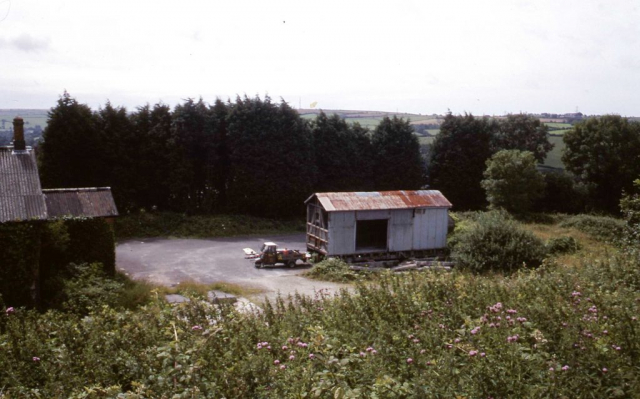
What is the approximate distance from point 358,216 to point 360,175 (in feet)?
46.1

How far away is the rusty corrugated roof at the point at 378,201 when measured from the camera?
2541cm

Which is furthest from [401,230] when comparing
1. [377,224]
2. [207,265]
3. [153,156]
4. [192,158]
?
[153,156]

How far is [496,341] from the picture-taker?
5426mm

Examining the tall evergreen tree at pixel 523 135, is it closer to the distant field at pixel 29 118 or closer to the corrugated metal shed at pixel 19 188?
the distant field at pixel 29 118

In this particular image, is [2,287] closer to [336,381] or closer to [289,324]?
[289,324]

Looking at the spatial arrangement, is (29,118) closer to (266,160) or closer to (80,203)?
(266,160)

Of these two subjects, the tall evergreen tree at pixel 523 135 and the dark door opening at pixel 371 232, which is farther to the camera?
the tall evergreen tree at pixel 523 135

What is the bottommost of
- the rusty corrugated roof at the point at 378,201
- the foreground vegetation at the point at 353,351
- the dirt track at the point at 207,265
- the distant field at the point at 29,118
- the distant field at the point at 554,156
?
the dirt track at the point at 207,265

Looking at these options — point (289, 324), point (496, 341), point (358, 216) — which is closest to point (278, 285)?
point (358, 216)

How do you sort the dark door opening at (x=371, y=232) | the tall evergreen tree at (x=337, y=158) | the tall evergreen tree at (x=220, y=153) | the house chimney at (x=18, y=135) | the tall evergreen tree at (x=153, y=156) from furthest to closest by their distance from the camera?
the tall evergreen tree at (x=337, y=158) → the tall evergreen tree at (x=220, y=153) → the tall evergreen tree at (x=153, y=156) → the dark door opening at (x=371, y=232) → the house chimney at (x=18, y=135)

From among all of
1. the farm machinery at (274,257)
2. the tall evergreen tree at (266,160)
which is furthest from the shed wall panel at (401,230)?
the tall evergreen tree at (266,160)

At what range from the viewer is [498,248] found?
22.2 meters

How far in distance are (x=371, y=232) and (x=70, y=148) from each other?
18.6m

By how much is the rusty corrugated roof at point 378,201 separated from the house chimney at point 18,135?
12828mm
